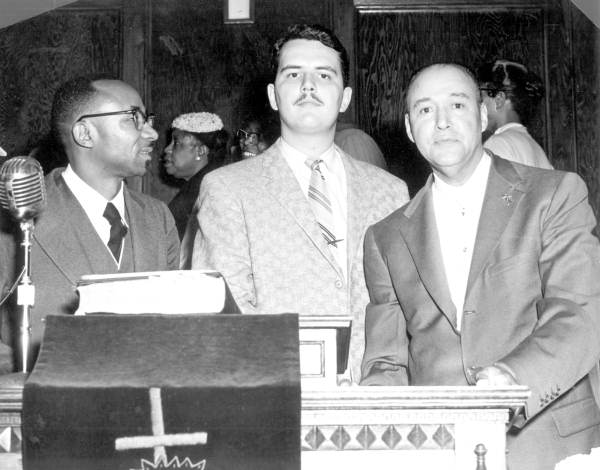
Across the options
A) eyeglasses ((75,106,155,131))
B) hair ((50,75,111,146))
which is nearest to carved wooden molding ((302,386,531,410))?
eyeglasses ((75,106,155,131))

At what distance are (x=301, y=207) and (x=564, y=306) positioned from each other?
0.95 meters

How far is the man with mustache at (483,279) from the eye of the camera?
1998 millimetres

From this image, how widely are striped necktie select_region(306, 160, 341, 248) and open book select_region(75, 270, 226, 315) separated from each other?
113 centimetres

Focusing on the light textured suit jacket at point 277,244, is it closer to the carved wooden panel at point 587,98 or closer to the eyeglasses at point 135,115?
the eyeglasses at point 135,115

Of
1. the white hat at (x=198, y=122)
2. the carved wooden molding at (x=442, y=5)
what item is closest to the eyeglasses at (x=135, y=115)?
the white hat at (x=198, y=122)

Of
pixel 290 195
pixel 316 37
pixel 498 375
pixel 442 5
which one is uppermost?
pixel 442 5

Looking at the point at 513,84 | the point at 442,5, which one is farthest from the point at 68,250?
the point at 442,5

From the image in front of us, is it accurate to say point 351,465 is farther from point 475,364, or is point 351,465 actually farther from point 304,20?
point 304,20

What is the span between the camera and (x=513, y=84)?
458cm

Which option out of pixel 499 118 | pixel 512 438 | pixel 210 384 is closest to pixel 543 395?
pixel 512 438

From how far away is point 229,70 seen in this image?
6227 mm

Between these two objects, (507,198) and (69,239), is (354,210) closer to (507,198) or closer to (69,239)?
(507,198)

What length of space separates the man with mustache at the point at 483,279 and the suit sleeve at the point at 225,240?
0.37 meters

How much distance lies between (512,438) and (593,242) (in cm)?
53
